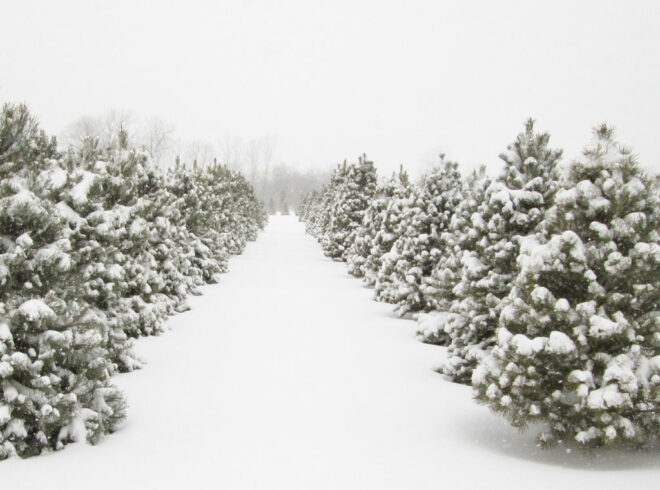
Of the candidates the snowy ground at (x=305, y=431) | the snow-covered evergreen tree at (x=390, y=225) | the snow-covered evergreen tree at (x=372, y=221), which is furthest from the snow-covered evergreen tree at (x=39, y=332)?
the snow-covered evergreen tree at (x=372, y=221)

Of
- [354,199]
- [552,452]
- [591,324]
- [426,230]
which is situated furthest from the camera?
[354,199]

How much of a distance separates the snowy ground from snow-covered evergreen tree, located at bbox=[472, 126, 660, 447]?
1.78 ft

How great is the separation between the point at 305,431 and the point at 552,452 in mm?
2743

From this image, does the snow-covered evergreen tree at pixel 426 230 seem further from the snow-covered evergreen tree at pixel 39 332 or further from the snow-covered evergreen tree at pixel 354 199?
the snow-covered evergreen tree at pixel 354 199

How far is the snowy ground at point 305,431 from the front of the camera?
5.25 m

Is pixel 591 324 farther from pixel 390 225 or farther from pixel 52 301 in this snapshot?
pixel 390 225

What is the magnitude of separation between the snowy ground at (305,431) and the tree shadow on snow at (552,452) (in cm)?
2

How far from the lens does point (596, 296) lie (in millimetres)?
5844

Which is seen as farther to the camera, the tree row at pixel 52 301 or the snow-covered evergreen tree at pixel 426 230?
the snow-covered evergreen tree at pixel 426 230

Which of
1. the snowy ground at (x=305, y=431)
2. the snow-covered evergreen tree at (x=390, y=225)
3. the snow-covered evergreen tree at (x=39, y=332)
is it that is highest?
the snow-covered evergreen tree at (x=390, y=225)

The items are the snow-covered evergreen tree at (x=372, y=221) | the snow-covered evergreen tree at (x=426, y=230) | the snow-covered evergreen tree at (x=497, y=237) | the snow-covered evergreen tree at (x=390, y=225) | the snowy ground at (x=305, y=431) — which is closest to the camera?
the snowy ground at (x=305, y=431)

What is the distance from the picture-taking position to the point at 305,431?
6520 millimetres

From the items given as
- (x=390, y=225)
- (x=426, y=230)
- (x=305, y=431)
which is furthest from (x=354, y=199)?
(x=305, y=431)

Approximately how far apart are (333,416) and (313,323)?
645 centimetres
